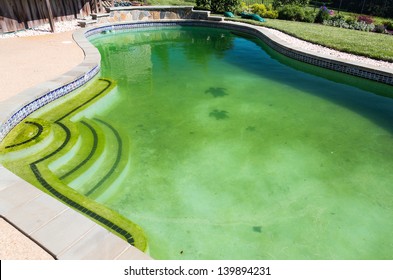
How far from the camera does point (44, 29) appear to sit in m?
17.6

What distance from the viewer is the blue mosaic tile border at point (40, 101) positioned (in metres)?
7.61

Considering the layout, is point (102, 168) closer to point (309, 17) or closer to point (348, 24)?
point (309, 17)

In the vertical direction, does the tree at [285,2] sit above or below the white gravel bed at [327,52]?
above

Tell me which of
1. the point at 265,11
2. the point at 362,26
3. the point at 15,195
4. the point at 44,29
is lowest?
the point at 15,195

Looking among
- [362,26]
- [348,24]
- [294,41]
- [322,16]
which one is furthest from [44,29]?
[362,26]

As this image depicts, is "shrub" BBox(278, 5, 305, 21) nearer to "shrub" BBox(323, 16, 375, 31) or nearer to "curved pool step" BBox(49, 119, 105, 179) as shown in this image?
"shrub" BBox(323, 16, 375, 31)

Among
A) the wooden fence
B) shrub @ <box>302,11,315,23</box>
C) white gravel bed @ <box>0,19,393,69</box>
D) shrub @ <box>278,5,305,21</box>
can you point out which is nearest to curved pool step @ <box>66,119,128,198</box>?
white gravel bed @ <box>0,19,393,69</box>

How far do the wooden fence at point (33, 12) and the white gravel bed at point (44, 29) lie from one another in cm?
24

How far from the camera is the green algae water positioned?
530 cm

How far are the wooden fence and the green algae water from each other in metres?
7.90

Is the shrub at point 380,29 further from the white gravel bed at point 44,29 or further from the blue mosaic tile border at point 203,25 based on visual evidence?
the white gravel bed at point 44,29

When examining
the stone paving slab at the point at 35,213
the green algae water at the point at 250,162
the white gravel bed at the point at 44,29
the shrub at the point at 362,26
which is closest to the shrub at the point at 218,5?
the shrub at the point at 362,26

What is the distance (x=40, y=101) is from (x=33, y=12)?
11766 mm
